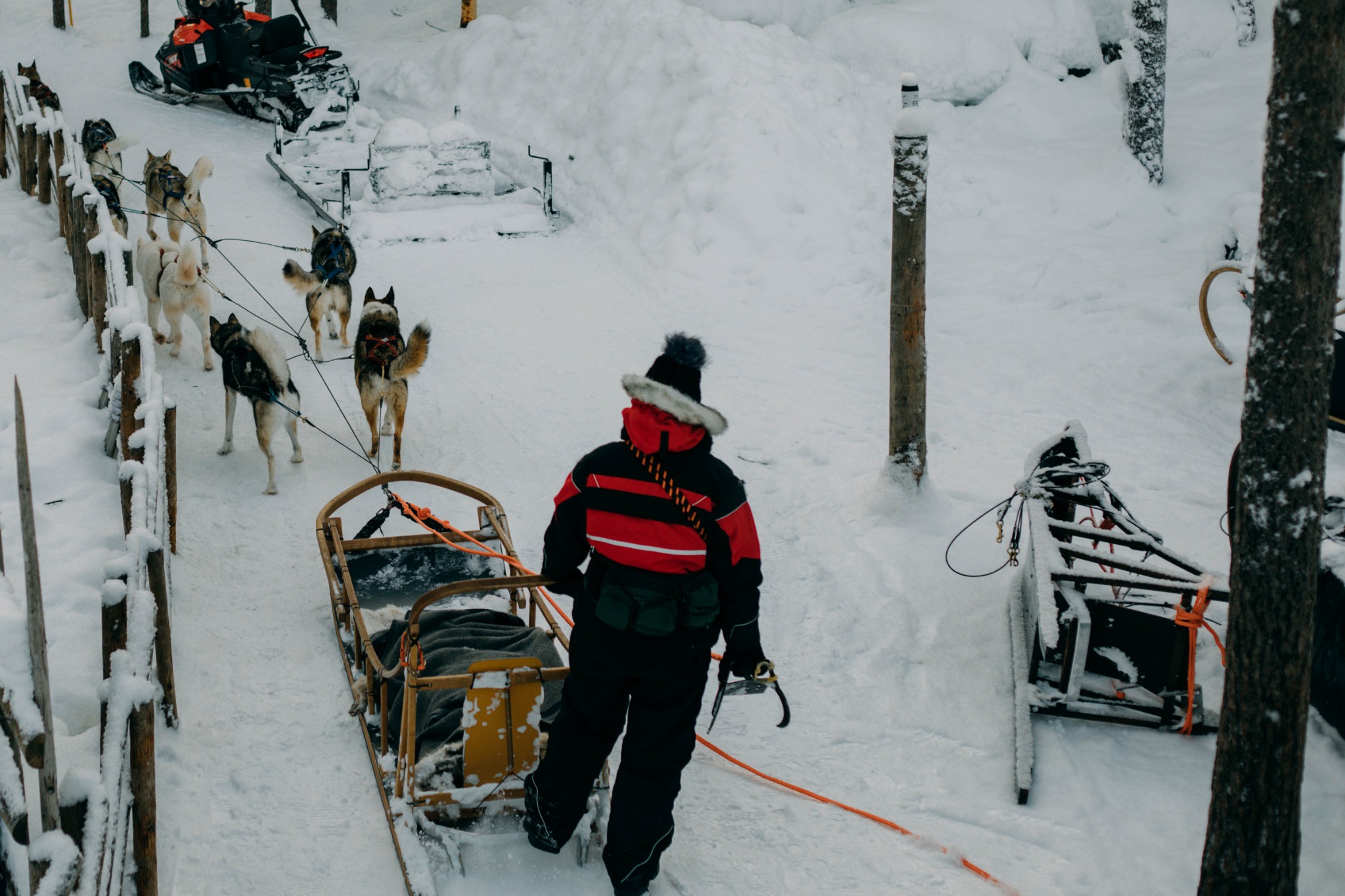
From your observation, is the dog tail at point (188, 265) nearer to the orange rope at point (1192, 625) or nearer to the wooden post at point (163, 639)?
the wooden post at point (163, 639)

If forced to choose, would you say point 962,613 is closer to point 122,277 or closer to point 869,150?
point 122,277

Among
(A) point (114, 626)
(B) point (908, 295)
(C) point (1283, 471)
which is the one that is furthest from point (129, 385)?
(C) point (1283, 471)

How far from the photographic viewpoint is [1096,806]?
3.91m

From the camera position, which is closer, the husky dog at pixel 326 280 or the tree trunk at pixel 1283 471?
the tree trunk at pixel 1283 471

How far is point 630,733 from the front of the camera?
3418 millimetres

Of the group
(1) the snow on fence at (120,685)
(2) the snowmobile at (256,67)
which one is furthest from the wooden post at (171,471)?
(2) the snowmobile at (256,67)

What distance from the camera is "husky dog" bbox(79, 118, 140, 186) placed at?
995cm

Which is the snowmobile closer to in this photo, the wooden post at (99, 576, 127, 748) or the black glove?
the wooden post at (99, 576, 127, 748)

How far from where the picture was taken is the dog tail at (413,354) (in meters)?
6.42

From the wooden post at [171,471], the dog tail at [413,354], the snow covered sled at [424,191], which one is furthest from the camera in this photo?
the snow covered sled at [424,191]

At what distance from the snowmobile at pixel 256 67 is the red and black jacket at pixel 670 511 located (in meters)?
11.4

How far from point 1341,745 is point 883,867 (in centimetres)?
171

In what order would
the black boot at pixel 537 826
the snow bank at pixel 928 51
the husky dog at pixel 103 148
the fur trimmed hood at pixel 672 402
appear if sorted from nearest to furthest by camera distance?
the fur trimmed hood at pixel 672 402
the black boot at pixel 537 826
the husky dog at pixel 103 148
the snow bank at pixel 928 51

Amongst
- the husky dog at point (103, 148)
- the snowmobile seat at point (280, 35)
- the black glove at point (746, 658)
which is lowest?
the black glove at point (746, 658)
